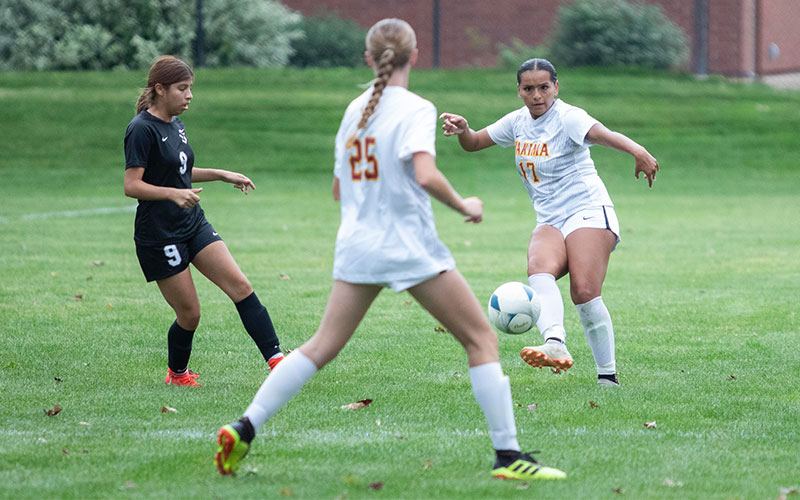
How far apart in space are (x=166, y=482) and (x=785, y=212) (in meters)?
14.9

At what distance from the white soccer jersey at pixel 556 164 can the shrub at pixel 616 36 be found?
24.4 meters

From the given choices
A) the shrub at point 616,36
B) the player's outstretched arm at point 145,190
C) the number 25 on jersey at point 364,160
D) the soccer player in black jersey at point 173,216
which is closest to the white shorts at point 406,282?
the number 25 on jersey at point 364,160

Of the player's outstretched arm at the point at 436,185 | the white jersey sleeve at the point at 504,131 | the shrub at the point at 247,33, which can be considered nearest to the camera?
the player's outstretched arm at the point at 436,185

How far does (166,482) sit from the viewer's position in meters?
4.44

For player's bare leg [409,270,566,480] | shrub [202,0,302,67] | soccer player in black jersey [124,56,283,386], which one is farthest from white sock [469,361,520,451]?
shrub [202,0,302,67]

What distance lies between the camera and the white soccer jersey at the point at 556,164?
638cm

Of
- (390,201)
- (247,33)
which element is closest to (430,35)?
(247,33)

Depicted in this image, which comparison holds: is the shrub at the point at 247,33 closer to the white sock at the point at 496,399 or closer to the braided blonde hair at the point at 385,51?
the braided blonde hair at the point at 385,51

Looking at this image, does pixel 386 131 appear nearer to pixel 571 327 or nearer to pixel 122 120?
pixel 571 327

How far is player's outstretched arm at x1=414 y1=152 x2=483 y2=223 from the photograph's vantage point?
163 inches

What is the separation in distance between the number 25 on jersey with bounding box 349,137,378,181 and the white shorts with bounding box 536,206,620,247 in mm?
2367

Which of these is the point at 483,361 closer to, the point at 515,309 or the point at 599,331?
the point at 515,309

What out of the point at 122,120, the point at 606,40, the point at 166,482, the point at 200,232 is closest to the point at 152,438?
the point at 166,482

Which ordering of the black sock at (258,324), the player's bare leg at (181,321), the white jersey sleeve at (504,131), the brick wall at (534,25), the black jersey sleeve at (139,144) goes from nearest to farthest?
the black jersey sleeve at (139,144), the player's bare leg at (181,321), the black sock at (258,324), the white jersey sleeve at (504,131), the brick wall at (534,25)
